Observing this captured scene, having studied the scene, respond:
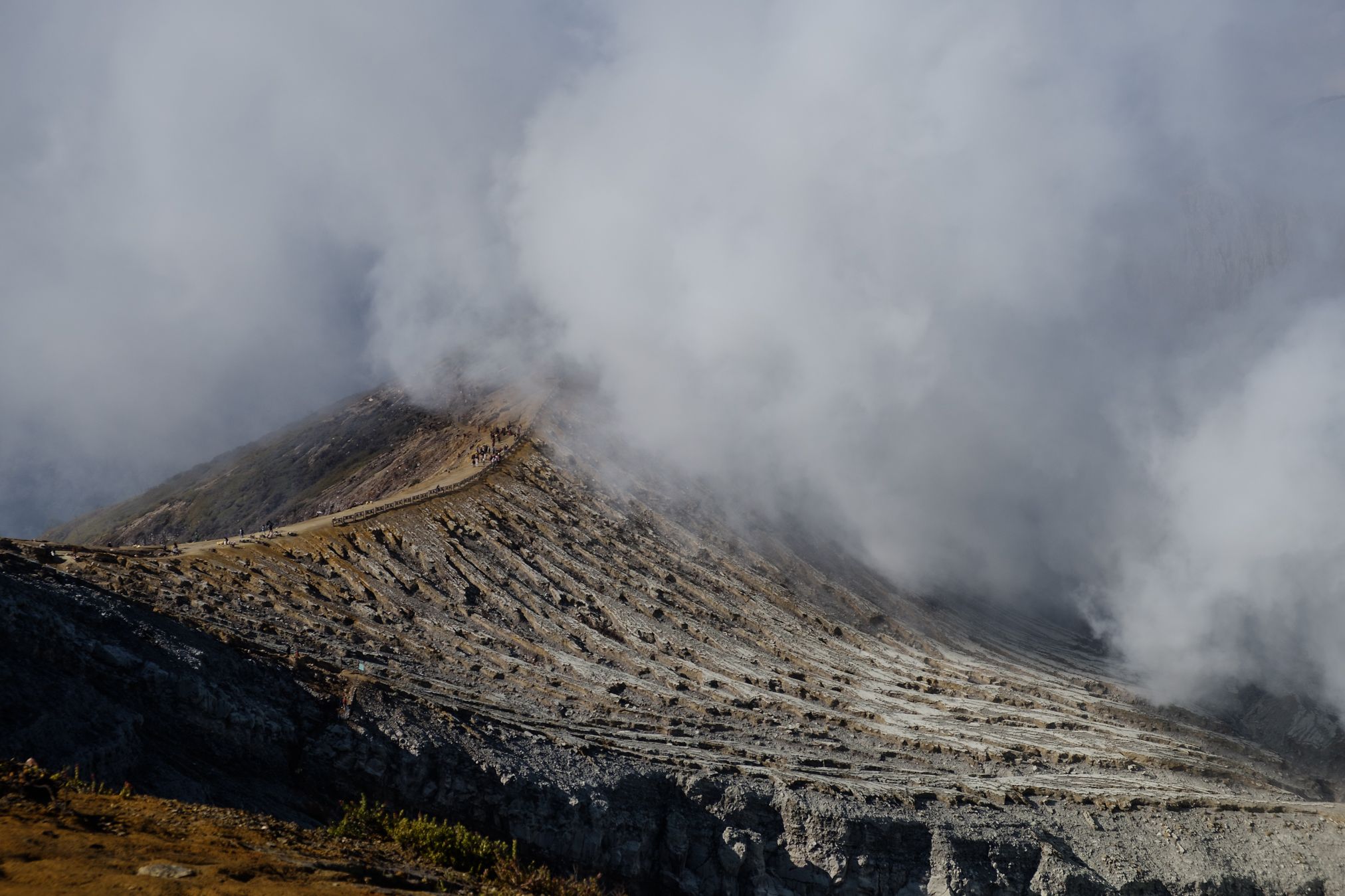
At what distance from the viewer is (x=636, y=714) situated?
54625 mm

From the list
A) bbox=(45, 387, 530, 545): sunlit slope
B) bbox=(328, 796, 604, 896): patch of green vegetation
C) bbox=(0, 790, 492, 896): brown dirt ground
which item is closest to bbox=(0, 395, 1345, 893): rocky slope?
bbox=(328, 796, 604, 896): patch of green vegetation

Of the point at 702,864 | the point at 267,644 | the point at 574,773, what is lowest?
the point at 702,864

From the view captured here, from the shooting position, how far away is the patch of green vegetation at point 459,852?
24.3 metres

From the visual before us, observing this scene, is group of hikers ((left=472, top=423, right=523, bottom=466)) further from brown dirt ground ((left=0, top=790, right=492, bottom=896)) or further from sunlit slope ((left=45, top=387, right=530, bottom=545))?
brown dirt ground ((left=0, top=790, right=492, bottom=896))

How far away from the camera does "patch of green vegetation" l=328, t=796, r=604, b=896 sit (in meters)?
24.3

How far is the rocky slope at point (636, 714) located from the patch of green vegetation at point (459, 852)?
7.04 metres

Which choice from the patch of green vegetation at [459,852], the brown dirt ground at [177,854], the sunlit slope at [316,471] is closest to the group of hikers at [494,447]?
the sunlit slope at [316,471]

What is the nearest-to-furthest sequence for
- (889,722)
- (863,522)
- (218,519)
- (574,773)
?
(574,773) < (889,722) < (863,522) < (218,519)

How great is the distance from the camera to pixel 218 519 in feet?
399

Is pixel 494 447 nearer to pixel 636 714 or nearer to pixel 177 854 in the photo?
pixel 636 714

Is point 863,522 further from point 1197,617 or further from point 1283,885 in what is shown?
point 1283,885

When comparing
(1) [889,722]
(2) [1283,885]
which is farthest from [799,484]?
(2) [1283,885]

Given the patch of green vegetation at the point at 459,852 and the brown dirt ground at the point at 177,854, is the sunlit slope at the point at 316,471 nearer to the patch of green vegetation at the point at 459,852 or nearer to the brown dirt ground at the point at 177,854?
the patch of green vegetation at the point at 459,852

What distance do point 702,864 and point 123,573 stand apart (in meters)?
39.2
